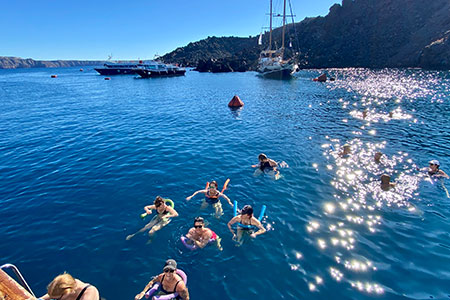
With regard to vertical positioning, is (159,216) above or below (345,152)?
below

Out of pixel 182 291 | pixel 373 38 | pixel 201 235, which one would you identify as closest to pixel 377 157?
pixel 201 235

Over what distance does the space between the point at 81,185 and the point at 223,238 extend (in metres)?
8.69

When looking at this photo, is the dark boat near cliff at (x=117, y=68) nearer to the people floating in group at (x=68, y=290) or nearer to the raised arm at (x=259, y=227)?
the raised arm at (x=259, y=227)

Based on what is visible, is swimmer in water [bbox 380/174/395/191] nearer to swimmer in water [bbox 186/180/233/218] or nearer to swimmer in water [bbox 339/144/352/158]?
swimmer in water [bbox 339/144/352/158]

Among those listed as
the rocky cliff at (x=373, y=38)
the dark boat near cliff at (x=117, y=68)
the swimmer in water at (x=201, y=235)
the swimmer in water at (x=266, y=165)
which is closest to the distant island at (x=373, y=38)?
the rocky cliff at (x=373, y=38)

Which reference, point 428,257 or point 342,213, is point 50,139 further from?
point 428,257

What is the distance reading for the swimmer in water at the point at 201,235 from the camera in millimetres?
7473

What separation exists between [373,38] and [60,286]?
126 metres

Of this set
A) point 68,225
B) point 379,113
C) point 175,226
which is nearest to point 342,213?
point 175,226

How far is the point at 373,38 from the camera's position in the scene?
98.2 meters

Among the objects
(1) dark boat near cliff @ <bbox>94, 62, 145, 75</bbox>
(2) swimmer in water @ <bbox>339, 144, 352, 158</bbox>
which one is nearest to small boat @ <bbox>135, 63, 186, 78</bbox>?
(1) dark boat near cliff @ <bbox>94, 62, 145, 75</bbox>

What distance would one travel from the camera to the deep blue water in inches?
259

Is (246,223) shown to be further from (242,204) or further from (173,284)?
(173,284)

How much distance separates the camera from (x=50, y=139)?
1936cm
